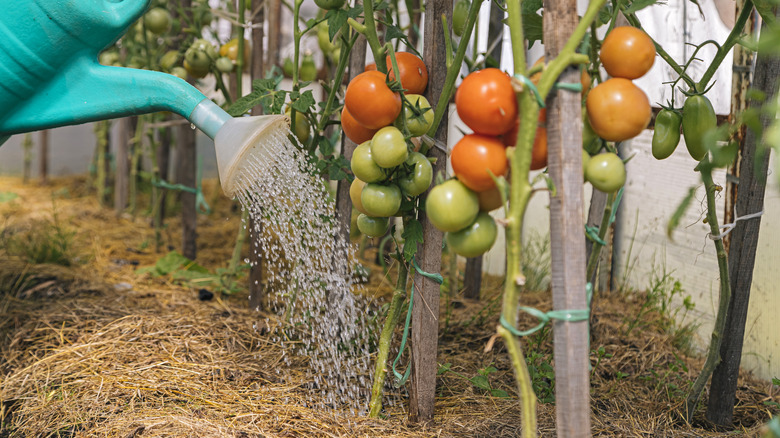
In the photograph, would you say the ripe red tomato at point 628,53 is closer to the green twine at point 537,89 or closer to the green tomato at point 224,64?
the green twine at point 537,89

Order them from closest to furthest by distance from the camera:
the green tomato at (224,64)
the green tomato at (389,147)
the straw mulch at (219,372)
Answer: the green tomato at (389,147), the straw mulch at (219,372), the green tomato at (224,64)

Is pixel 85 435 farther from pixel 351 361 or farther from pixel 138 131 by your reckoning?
pixel 138 131

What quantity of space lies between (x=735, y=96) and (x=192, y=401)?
4.49 ft

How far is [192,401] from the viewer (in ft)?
4.32

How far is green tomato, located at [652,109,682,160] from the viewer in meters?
1.03

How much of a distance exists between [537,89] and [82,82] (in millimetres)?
852

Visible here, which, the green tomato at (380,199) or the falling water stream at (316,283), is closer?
the green tomato at (380,199)

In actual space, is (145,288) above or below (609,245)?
below

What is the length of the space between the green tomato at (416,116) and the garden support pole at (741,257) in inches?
24.1

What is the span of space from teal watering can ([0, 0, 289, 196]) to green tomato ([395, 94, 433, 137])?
8.6 inches

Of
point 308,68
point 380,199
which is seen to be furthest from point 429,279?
point 308,68

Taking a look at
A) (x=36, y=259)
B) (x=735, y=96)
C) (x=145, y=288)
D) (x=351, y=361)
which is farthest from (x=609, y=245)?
(x=36, y=259)

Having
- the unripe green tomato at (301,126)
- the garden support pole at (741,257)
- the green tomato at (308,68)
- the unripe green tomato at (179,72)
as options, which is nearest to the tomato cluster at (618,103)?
the garden support pole at (741,257)

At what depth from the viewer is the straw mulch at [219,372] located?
4.01 feet
